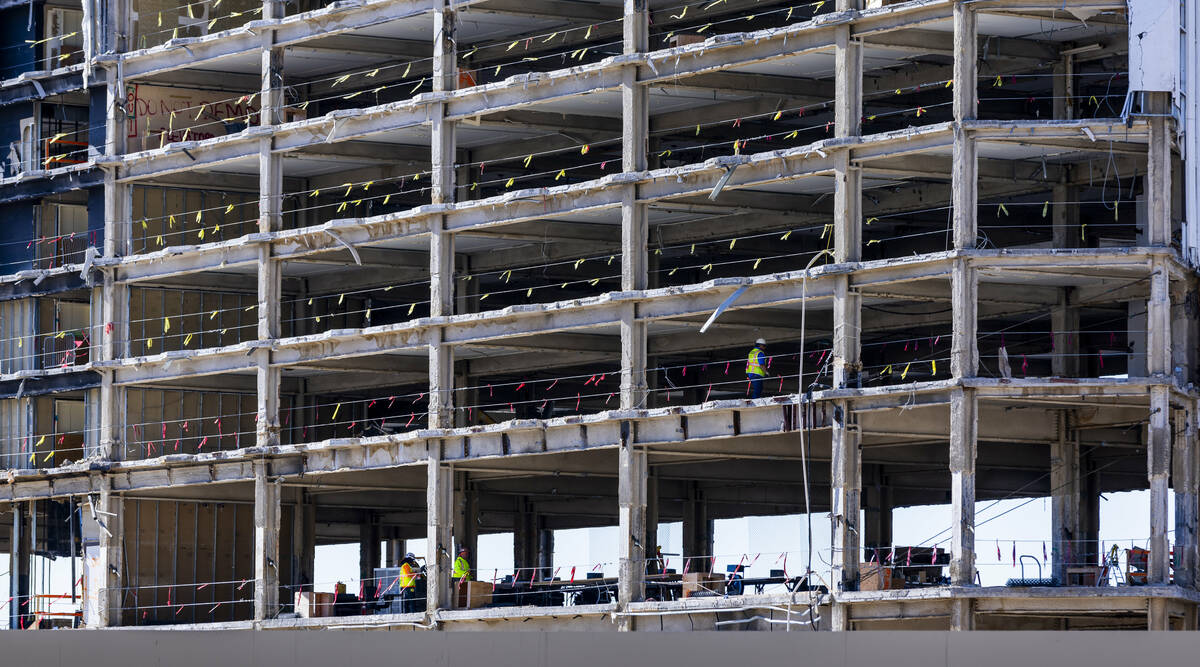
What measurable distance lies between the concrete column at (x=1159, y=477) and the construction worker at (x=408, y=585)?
60.8ft

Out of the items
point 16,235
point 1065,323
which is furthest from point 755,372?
point 16,235

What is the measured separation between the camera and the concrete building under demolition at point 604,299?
4406 cm

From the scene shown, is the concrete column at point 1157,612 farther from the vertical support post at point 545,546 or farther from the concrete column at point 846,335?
the vertical support post at point 545,546

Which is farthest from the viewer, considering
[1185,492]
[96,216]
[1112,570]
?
[96,216]

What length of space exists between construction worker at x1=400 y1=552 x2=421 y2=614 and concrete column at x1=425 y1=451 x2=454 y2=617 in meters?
0.51

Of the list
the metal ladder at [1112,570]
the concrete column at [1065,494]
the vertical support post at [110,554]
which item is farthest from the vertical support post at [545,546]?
the metal ladder at [1112,570]

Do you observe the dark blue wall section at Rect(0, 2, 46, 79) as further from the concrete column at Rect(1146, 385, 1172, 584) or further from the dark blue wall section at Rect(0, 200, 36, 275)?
the concrete column at Rect(1146, 385, 1172, 584)

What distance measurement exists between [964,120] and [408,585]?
60.6 ft

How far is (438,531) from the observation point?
165 ft

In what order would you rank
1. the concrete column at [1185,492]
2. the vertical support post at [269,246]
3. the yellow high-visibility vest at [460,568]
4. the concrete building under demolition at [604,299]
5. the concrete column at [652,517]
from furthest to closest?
the vertical support post at [269,246], the concrete column at [652,517], the yellow high-visibility vest at [460,568], the concrete building under demolition at [604,299], the concrete column at [1185,492]

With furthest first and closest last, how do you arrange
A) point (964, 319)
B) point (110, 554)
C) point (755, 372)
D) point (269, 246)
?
point (110, 554) < point (269, 246) < point (755, 372) < point (964, 319)

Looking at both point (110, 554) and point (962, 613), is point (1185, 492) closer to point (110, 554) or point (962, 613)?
point (962, 613)

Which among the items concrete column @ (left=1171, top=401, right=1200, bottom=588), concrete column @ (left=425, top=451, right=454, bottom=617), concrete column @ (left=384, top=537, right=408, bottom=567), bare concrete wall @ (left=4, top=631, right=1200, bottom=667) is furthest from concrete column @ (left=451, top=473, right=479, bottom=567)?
bare concrete wall @ (left=4, top=631, right=1200, bottom=667)

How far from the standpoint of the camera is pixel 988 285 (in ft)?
156
